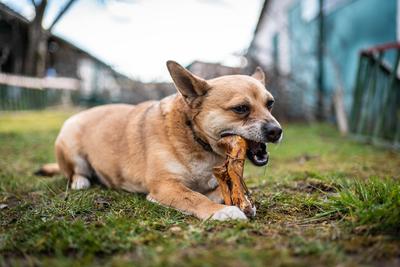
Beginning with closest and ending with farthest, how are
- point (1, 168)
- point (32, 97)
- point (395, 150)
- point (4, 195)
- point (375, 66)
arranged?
point (4, 195) → point (1, 168) → point (395, 150) → point (375, 66) → point (32, 97)

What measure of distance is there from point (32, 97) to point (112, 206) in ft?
56.1

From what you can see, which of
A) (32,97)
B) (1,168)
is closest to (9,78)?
(32,97)

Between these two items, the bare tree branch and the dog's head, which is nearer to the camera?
the dog's head

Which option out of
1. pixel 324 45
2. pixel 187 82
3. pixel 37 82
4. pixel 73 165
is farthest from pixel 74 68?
pixel 187 82

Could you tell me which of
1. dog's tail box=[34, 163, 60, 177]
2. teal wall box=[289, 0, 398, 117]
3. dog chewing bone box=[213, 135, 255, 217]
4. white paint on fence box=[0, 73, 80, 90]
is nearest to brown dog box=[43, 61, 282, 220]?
dog chewing bone box=[213, 135, 255, 217]

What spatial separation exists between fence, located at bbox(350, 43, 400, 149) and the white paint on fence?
14090 mm

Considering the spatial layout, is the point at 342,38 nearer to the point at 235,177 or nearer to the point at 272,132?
the point at 272,132

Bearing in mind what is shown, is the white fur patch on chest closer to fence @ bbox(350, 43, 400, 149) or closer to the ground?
the ground

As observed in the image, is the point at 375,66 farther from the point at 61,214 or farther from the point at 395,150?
the point at 61,214

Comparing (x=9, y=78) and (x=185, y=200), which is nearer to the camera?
(x=185, y=200)

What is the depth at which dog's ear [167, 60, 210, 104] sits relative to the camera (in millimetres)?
3342

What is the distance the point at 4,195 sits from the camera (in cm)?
384

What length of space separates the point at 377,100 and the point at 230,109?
197 inches

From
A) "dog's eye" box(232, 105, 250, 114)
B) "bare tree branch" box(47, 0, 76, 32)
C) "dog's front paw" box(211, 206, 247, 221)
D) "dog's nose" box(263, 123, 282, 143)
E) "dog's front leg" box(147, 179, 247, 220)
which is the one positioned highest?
"bare tree branch" box(47, 0, 76, 32)
